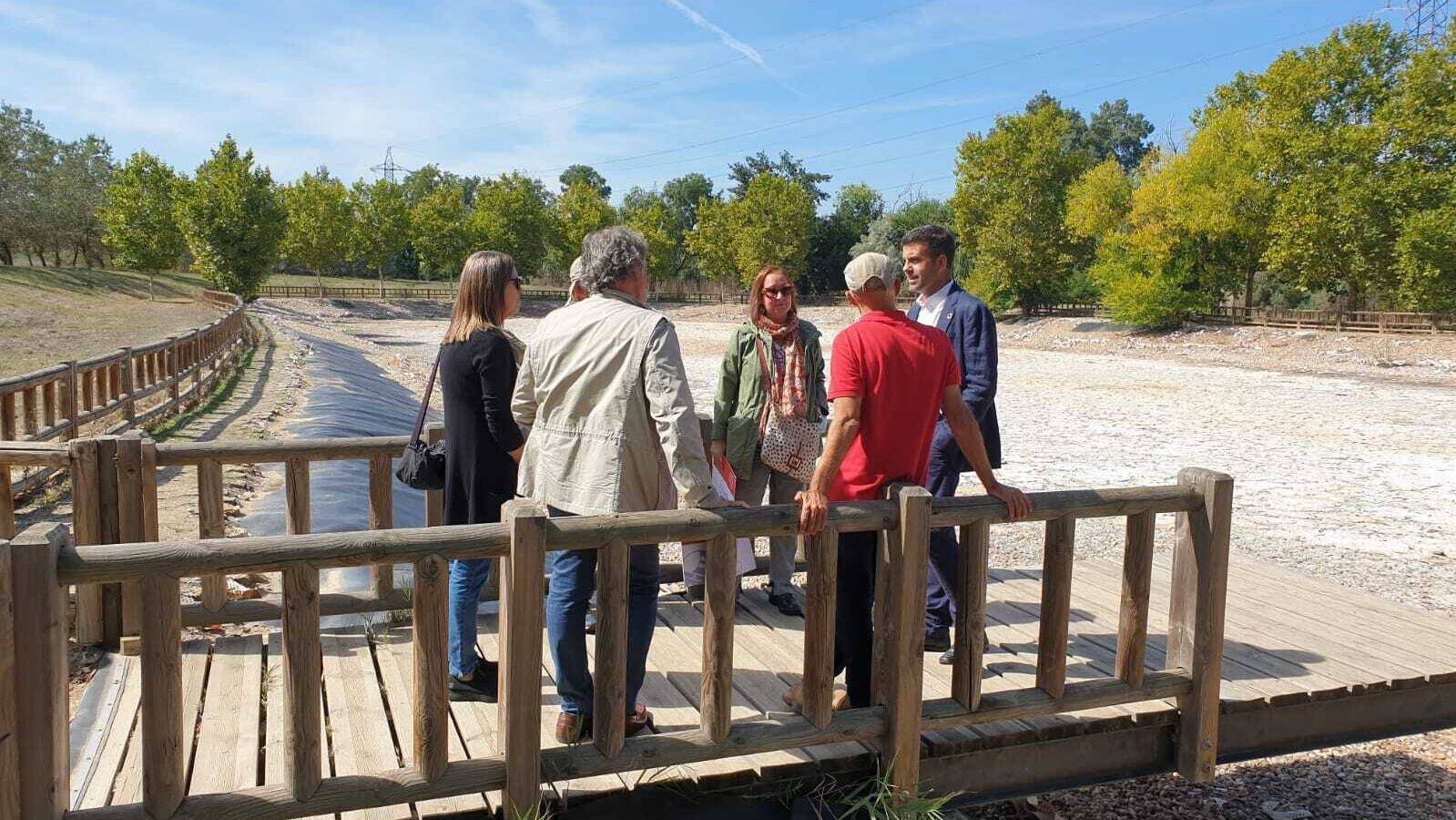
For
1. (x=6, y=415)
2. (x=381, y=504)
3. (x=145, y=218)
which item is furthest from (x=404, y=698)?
(x=145, y=218)

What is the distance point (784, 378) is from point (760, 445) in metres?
0.38

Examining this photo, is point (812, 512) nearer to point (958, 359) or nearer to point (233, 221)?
point (958, 359)

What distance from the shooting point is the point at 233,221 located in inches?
1996

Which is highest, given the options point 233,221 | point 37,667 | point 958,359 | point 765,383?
point 233,221

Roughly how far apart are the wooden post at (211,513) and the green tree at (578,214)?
77483mm

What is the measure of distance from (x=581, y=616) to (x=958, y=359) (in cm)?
218

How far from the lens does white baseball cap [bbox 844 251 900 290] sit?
12.7 ft

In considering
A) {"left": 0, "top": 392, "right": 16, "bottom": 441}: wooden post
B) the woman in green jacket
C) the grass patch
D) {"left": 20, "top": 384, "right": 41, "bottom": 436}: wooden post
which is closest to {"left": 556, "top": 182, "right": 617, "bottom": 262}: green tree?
the grass patch

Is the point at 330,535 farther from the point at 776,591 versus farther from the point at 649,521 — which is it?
the point at 776,591

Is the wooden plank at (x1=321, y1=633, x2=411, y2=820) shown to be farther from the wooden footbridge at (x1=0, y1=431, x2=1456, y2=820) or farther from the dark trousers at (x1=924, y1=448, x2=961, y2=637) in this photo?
the dark trousers at (x1=924, y1=448, x2=961, y2=637)

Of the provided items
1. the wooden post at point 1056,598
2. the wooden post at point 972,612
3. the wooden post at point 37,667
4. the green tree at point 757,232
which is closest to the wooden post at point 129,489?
the wooden post at point 37,667

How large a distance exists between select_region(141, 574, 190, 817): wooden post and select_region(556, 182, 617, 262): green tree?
261 ft

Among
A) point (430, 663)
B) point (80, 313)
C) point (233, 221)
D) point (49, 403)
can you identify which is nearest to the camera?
point (430, 663)

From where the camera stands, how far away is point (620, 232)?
3580 mm
